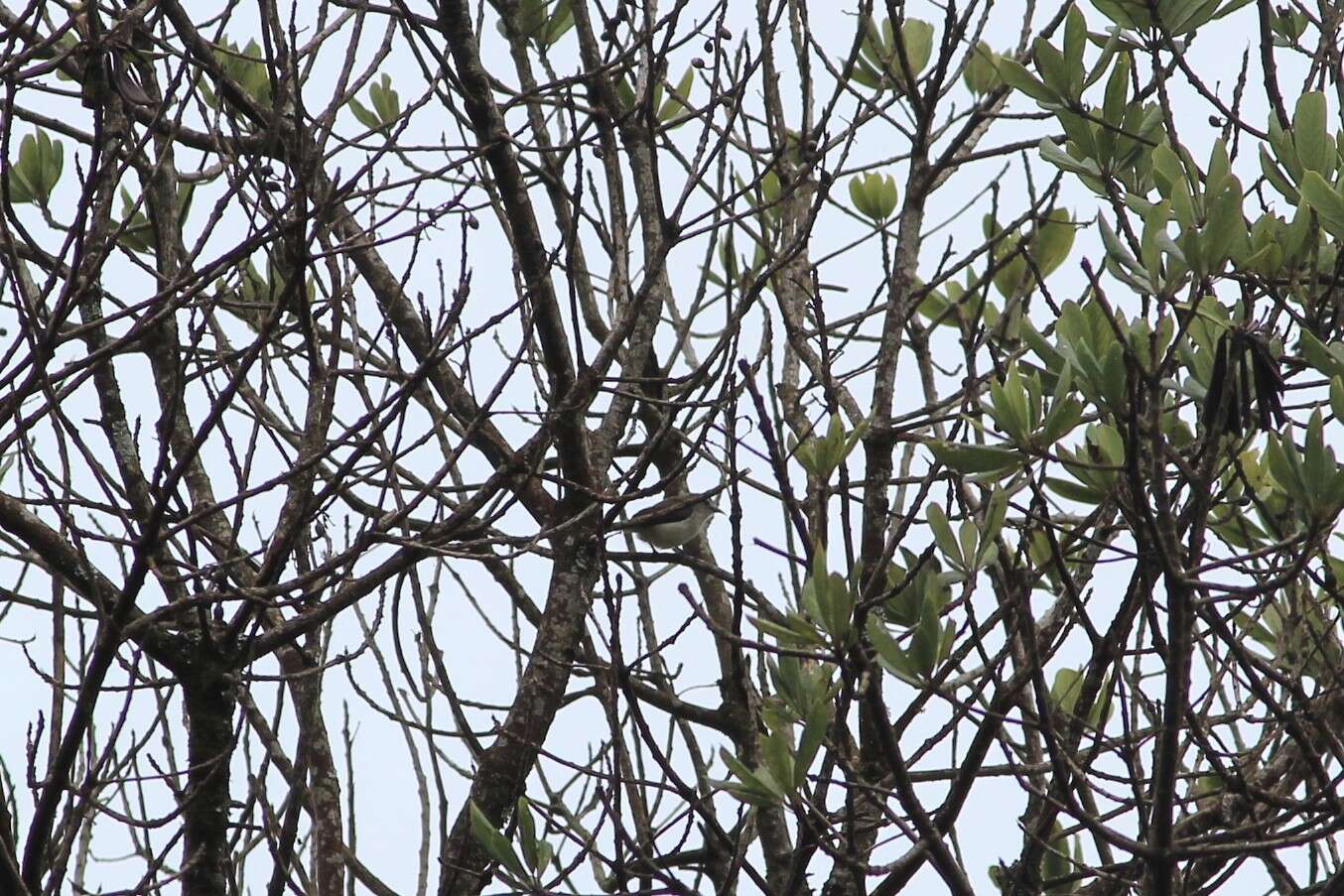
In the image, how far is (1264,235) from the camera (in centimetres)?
207

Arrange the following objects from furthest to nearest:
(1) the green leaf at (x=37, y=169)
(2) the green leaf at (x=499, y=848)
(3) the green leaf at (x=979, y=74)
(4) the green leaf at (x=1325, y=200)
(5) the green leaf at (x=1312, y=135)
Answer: (3) the green leaf at (x=979, y=74) < (1) the green leaf at (x=37, y=169) < (2) the green leaf at (x=499, y=848) < (5) the green leaf at (x=1312, y=135) < (4) the green leaf at (x=1325, y=200)

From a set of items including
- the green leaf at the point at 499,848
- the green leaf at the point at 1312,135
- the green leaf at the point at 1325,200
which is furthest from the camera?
the green leaf at the point at 499,848

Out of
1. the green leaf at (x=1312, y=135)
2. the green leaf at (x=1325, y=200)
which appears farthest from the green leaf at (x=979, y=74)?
the green leaf at (x=1325, y=200)

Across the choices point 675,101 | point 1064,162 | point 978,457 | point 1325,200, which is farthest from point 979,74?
point 978,457

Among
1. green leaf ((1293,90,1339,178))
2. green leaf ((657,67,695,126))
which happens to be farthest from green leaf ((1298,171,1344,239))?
green leaf ((657,67,695,126))

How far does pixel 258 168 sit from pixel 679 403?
979mm

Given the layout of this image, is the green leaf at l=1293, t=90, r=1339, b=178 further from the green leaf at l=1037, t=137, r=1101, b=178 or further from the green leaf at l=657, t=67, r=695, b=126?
the green leaf at l=657, t=67, r=695, b=126

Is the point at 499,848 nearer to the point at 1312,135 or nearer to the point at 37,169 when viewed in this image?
the point at 1312,135

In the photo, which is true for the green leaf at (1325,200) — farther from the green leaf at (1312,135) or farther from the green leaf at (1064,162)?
the green leaf at (1064,162)

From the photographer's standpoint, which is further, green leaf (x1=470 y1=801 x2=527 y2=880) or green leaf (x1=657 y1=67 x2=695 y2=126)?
green leaf (x1=657 y1=67 x2=695 y2=126)

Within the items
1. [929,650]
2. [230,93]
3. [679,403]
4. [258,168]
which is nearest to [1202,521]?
[929,650]

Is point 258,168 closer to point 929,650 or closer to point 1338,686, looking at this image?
point 929,650

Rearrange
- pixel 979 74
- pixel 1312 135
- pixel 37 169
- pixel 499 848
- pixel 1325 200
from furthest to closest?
pixel 979 74
pixel 37 169
pixel 499 848
pixel 1312 135
pixel 1325 200

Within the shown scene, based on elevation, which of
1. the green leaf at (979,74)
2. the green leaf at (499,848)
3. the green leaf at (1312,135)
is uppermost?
the green leaf at (979,74)
